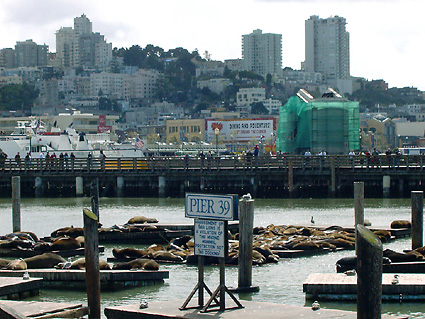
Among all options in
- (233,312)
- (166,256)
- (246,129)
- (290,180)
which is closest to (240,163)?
(290,180)

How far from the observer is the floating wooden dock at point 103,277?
18.0 m

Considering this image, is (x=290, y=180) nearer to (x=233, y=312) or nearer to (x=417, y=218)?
(x=417, y=218)

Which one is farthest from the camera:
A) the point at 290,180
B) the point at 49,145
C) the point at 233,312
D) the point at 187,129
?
the point at 187,129

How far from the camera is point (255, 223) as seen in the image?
101 ft

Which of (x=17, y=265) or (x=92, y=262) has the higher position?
(x=92, y=262)

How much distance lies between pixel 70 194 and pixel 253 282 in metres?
29.7

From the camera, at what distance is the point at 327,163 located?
43344mm

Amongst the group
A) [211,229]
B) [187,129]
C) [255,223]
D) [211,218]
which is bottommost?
[255,223]

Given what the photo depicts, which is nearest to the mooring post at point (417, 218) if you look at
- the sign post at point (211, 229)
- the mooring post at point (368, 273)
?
the sign post at point (211, 229)

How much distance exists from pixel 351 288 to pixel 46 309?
552 cm

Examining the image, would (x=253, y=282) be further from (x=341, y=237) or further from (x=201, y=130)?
(x=201, y=130)

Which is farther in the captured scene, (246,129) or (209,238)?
(246,129)

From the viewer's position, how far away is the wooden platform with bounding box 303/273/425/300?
52.0 ft

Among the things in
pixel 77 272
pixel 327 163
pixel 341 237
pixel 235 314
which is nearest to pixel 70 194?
pixel 327 163
